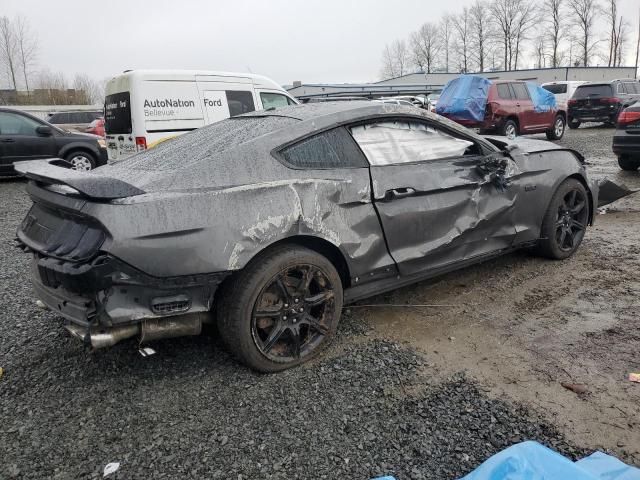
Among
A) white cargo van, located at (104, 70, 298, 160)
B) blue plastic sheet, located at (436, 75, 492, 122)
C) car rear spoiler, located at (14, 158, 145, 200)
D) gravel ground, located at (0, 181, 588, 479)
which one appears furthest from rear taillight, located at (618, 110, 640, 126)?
car rear spoiler, located at (14, 158, 145, 200)

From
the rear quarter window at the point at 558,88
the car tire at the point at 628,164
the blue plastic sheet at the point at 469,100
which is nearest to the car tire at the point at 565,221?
the car tire at the point at 628,164

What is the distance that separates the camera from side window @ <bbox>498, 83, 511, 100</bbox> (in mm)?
14359

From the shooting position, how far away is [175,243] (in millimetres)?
2479

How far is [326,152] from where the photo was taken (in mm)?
3113

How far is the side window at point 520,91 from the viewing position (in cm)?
1485

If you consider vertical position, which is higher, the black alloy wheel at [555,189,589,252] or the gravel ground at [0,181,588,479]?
the black alloy wheel at [555,189,589,252]

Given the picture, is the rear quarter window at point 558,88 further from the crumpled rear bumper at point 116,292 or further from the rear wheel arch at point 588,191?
the crumpled rear bumper at point 116,292

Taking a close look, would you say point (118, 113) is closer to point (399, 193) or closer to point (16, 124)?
point (16, 124)

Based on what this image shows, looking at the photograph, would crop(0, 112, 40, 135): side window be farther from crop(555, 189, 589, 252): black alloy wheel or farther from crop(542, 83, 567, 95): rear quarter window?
crop(542, 83, 567, 95): rear quarter window

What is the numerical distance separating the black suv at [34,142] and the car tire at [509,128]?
1063 cm

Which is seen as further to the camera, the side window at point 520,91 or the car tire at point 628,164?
the side window at point 520,91

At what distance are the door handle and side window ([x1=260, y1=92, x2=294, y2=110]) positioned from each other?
22.7 feet

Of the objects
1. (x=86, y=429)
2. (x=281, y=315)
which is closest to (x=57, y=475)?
(x=86, y=429)

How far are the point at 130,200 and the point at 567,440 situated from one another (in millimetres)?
2302
